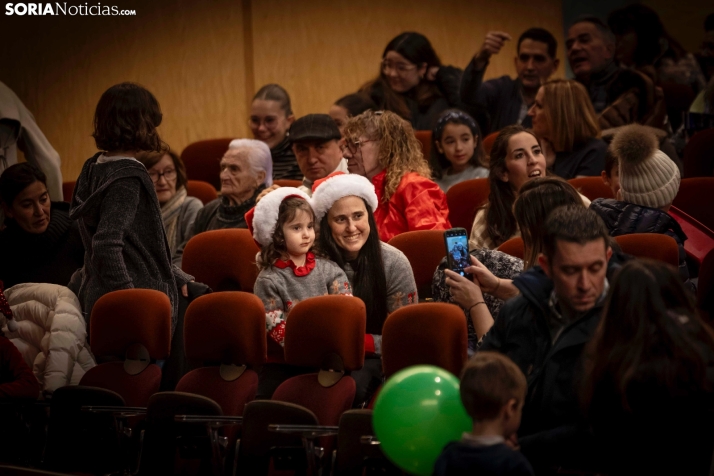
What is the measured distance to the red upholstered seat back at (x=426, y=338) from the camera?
7.73ft

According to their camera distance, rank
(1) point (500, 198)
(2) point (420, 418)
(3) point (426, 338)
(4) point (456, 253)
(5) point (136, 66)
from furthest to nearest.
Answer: (5) point (136, 66) < (1) point (500, 198) < (4) point (456, 253) < (3) point (426, 338) < (2) point (420, 418)

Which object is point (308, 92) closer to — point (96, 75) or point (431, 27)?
point (431, 27)

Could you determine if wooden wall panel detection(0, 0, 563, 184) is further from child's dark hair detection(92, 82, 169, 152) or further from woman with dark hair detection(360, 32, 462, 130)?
child's dark hair detection(92, 82, 169, 152)

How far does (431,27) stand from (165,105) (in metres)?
1.79

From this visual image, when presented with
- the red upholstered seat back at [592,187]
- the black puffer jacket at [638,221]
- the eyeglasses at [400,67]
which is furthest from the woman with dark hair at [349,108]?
the black puffer jacket at [638,221]

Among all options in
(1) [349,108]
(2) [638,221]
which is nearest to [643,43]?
(1) [349,108]

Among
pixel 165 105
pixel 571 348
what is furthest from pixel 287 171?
pixel 571 348

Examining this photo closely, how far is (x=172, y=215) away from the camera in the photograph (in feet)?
14.0

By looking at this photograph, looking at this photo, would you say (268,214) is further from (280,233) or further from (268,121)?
(268,121)

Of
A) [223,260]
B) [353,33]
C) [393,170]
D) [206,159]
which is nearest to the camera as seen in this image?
[223,260]

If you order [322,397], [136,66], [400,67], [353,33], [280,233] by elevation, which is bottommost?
[322,397]

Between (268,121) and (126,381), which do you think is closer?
(126,381)

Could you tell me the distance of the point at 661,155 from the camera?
2.93 m

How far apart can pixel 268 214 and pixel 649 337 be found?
1553mm
